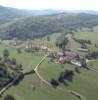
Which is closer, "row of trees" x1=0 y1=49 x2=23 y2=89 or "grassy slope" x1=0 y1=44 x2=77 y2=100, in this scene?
"grassy slope" x1=0 y1=44 x2=77 y2=100

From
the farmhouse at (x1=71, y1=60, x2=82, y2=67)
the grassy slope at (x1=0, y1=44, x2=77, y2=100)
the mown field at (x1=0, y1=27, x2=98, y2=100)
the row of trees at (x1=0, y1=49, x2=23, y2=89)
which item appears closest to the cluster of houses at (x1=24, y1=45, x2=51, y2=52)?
the row of trees at (x1=0, y1=49, x2=23, y2=89)

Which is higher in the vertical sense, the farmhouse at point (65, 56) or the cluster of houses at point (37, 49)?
the farmhouse at point (65, 56)

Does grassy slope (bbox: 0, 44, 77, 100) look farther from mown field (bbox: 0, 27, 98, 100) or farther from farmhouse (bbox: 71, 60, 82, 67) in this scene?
farmhouse (bbox: 71, 60, 82, 67)

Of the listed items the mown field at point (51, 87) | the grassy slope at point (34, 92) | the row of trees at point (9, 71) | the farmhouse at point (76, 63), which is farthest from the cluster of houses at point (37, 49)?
the grassy slope at point (34, 92)

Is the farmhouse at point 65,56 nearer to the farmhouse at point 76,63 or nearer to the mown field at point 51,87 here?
the farmhouse at point 76,63

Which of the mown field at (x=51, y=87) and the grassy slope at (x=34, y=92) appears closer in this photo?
the grassy slope at (x=34, y=92)

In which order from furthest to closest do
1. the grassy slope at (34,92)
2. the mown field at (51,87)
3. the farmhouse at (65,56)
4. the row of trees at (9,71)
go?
the farmhouse at (65,56) → the row of trees at (9,71) → the mown field at (51,87) → the grassy slope at (34,92)

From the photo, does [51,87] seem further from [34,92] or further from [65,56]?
[65,56]

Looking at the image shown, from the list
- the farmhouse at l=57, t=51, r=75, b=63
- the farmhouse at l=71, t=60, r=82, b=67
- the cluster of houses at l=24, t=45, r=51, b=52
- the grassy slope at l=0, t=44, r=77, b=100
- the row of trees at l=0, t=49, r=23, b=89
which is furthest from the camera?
the cluster of houses at l=24, t=45, r=51, b=52

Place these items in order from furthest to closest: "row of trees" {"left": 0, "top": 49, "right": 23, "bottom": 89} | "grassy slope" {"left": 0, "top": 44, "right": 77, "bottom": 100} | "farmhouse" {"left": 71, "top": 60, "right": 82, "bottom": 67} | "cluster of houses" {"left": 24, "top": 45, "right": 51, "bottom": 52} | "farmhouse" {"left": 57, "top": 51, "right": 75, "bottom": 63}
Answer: "cluster of houses" {"left": 24, "top": 45, "right": 51, "bottom": 52}, "farmhouse" {"left": 57, "top": 51, "right": 75, "bottom": 63}, "farmhouse" {"left": 71, "top": 60, "right": 82, "bottom": 67}, "row of trees" {"left": 0, "top": 49, "right": 23, "bottom": 89}, "grassy slope" {"left": 0, "top": 44, "right": 77, "bottom": 100}

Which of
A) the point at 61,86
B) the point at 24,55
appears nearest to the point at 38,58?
the point at 24,55

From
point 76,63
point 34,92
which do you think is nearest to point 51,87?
point 34,92
